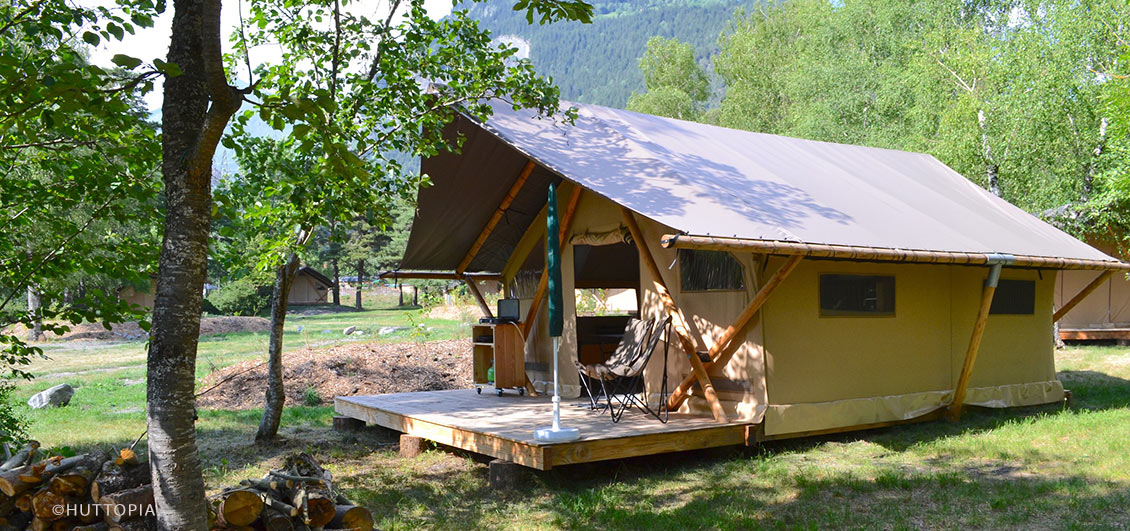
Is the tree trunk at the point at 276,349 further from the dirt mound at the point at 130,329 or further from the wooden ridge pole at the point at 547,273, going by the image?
the dirt mound at the point at 130,329

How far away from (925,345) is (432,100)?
14.8ft

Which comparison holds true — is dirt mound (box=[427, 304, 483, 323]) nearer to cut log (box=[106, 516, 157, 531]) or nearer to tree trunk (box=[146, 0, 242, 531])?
cut log (box=[106, 516, 157, 531])

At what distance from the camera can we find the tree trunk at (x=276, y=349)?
656 cm

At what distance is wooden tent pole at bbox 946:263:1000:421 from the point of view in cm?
664

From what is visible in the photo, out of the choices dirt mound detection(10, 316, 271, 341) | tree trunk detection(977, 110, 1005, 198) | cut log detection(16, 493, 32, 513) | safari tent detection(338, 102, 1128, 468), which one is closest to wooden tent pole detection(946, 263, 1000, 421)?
safari tent detection(338, 102, 1128, 468)

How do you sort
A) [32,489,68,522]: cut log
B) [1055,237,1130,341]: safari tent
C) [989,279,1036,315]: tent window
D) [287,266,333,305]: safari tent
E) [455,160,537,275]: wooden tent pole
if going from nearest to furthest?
[32,489,68,522]: cut log
[455,160,537,275]: wooden tent pole
[989,279,1036,315]: tent window
[1055,237,1130,341]: safari tent
[287,266,333,305]: safari tent

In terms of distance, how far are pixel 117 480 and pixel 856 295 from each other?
5211mm

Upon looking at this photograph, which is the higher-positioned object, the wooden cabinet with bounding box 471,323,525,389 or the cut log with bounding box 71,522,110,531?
the wooden cabinet with bounding box 471,323,525,389

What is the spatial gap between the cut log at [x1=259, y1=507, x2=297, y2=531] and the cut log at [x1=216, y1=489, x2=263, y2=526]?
0.07m

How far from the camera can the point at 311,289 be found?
3888 centimetres

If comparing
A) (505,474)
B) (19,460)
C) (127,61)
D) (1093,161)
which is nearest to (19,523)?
(19,460)

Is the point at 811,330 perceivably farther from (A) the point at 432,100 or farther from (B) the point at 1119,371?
(B) the point at 1119,371

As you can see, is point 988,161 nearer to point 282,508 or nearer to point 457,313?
point 282,508

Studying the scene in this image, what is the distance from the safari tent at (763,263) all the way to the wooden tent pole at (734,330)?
1cm
